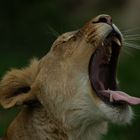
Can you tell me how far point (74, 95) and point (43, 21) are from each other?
6009 mm

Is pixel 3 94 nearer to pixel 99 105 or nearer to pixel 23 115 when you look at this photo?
pixel 23 115

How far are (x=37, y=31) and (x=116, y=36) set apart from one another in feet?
19.4

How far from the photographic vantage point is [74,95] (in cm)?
602

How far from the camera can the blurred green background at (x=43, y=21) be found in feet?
36.8

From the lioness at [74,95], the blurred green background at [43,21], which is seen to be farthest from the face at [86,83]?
the blurred green background at [43,21]

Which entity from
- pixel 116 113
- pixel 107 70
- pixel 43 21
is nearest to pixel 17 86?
pixel 107 70

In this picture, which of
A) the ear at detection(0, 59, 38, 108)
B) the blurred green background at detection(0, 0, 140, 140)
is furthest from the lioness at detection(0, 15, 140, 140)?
the blurred green background at detection(0, 0, 140, 140)

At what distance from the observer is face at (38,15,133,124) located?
596 centimetres

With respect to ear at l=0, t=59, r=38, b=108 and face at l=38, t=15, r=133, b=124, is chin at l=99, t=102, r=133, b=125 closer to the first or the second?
face at l=38, t=15, r=133, b=124

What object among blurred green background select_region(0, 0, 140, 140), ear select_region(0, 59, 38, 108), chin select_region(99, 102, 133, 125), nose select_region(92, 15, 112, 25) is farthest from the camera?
blurred green background select_region(0, 0, 140, 140)

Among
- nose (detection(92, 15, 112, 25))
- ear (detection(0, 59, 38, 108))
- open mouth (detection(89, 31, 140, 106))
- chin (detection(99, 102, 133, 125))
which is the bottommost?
chin (detection(99, 102, 133, 125))

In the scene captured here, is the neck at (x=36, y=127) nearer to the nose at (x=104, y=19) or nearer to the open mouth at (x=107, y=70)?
the open mouth at (x=107, y=70)

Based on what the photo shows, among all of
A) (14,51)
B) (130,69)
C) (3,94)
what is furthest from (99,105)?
(14,51)

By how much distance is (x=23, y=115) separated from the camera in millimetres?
6117
